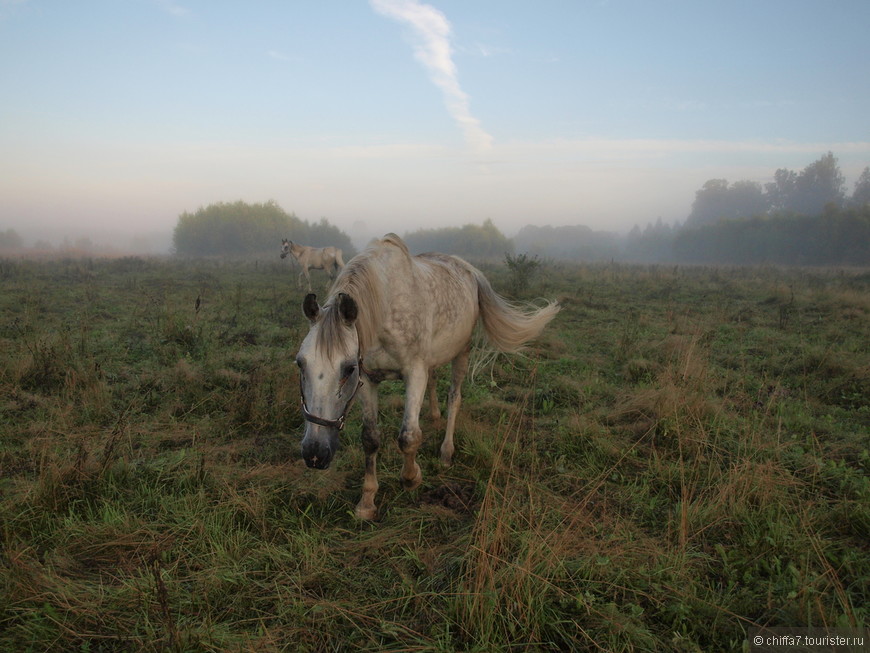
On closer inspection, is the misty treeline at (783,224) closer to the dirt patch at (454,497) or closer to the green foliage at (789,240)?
the green foliage at (789,240)

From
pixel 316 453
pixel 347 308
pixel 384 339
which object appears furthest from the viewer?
pixel 384 339

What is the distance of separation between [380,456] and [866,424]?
205 inches

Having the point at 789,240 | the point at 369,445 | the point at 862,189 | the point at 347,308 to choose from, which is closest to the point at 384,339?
the point at 347,308

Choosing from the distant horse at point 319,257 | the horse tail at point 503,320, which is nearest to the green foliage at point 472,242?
the distant horse at point 319,257

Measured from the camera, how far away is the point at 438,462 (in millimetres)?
3865

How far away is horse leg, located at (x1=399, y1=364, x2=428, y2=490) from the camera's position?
3277 millimetres

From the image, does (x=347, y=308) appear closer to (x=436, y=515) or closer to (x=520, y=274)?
(x=436, y=515)

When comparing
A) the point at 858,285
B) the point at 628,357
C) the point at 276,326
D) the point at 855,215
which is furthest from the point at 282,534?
the point at 855,215

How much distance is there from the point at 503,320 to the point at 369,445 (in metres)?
2.29

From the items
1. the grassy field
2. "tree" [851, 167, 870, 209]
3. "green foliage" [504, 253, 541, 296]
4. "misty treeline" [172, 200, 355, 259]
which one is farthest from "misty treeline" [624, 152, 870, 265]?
"misty treeline" [172, 200, 355, 259]

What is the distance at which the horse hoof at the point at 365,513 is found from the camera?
305cm

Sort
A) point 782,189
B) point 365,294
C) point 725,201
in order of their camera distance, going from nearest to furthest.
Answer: point 365,294, point 782,189, point 725,201

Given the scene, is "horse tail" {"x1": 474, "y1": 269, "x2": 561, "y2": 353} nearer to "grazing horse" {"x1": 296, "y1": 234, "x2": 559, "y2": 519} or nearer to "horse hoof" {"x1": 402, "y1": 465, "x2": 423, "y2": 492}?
"grazing horse" {"x1": 296, "y1": 234, "x2": 559, "y2": 519}

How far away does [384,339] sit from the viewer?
10.5 ft
